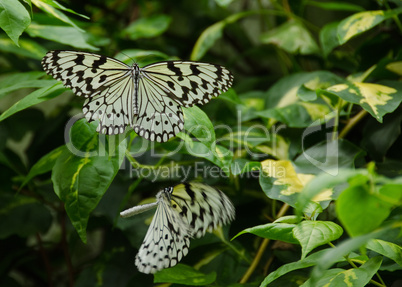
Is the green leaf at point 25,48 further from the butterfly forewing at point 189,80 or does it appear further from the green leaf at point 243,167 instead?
the green leaf at point 243,167

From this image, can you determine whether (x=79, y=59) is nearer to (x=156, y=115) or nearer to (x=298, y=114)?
(x=156, y=115)

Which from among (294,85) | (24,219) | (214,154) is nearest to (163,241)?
(214,154)

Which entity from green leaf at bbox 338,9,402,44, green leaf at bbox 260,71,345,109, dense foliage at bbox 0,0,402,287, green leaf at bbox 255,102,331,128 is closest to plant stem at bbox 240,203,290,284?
dense foliage at bbox 0,0,402,287

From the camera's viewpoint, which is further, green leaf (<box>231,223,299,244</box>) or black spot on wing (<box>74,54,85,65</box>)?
black spot on wing (<box>74,54,85,65</box>)

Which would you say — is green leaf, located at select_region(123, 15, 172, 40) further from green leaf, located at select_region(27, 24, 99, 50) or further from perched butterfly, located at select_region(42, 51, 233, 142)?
perched butterfly, located at select_region(42, 51, 233, 142)

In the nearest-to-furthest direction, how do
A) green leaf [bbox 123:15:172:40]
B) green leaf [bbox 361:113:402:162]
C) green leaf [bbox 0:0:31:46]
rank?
green leaf [bbox 0:0:31:46]
green leaf [bbox 361:113:402:162]
green leaf [bbox 123:15:172:40]
